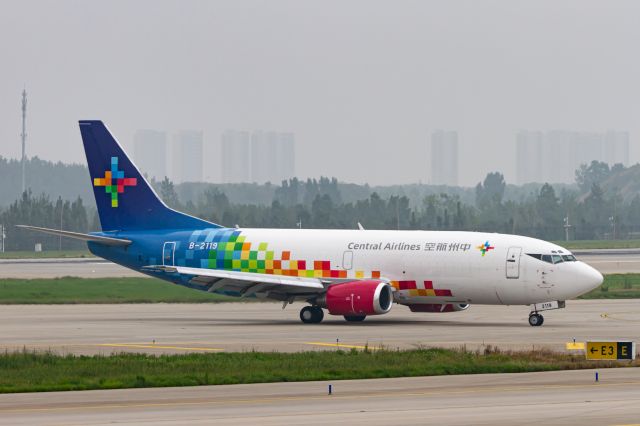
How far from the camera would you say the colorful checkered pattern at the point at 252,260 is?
172 feet

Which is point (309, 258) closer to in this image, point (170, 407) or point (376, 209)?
point (170, 407)

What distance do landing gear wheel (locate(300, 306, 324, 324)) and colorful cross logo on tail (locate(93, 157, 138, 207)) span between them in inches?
419

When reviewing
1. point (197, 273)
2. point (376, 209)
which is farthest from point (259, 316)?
point (376, 209)

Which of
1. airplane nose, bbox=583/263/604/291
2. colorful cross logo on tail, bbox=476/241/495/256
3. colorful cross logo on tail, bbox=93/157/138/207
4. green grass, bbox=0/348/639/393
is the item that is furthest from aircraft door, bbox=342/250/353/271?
green grass, bbox=0/348/639/393

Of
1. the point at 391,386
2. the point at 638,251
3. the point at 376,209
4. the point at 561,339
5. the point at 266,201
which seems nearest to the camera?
the point at 391,386

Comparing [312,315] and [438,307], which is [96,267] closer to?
[312,315]

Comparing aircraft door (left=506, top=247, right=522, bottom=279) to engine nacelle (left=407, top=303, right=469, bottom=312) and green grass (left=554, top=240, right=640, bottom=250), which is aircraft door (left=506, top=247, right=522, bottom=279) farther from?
green grass (left=554, top=240, right=640, bottom=250)

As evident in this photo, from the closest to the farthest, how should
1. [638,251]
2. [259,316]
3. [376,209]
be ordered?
1. [259,316]
2. [638,251]
3. [376,209]

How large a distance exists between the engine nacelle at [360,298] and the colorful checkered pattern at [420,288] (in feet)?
1.90

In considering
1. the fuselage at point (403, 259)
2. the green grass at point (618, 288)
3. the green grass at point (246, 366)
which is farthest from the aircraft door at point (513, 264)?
the green grass at point (618, 288)

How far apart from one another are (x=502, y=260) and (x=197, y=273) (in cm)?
1207

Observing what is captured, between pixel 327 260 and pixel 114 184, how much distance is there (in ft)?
35.9

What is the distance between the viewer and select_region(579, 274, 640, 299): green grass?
6774 centimetres

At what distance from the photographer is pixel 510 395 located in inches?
1054
